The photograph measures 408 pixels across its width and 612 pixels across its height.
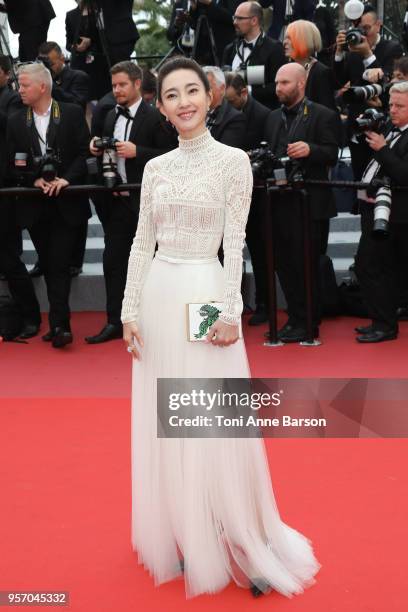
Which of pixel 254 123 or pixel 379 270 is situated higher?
pixel 254 123

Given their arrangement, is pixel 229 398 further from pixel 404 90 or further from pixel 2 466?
pixel 404 90

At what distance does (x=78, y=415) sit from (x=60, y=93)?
3.91 m

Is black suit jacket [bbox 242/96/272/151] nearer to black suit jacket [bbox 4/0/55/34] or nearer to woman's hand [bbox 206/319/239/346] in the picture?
black suit jacket [bbox 4/0/55/34]

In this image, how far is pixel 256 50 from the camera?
347 inches

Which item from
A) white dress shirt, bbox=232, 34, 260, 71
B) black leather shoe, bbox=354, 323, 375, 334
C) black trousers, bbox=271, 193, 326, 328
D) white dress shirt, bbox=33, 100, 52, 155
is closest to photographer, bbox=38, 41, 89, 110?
white dress shirt, bbox=232, 34, 260, 71

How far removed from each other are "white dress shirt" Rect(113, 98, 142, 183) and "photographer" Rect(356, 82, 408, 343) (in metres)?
1.72

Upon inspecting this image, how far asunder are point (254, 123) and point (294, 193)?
762mm

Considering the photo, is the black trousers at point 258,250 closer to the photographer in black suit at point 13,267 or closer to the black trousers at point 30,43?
the photographer in black suit at point 13,267

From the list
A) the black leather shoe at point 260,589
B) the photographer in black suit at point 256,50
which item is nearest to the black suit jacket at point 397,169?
the photographer in black suit at point 256,50

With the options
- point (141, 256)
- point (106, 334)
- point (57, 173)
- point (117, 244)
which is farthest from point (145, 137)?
point (141, 256)

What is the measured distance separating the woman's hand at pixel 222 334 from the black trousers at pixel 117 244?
4.07 metres

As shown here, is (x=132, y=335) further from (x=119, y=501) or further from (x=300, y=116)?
(x=300, y=116)

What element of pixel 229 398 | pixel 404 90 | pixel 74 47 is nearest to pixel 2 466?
pixel 229 398

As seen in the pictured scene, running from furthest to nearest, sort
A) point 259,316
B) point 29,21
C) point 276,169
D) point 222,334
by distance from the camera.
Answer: point 29,21 → point 259,316 → point 276,169 → point 222,334
